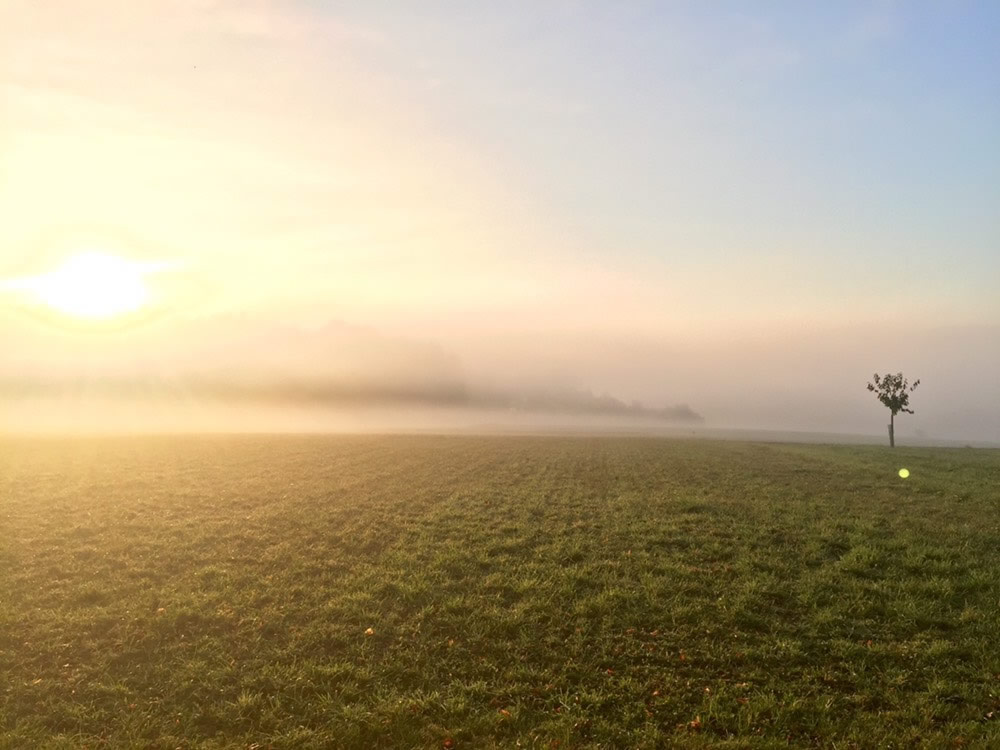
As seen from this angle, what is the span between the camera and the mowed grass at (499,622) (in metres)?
12.2

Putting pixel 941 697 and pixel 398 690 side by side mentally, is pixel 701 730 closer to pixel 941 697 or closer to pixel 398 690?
pixel 941 697

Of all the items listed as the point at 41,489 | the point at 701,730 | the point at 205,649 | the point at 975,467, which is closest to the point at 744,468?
the point at 975,467

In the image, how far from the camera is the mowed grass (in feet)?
40.2

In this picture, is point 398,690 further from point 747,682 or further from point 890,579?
point 890,579

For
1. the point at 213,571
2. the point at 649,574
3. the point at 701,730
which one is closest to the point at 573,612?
the point at 649,574

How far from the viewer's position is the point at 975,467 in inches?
1737

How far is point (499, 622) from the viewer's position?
53.6ft

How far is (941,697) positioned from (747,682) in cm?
391

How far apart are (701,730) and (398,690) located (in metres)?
6.39

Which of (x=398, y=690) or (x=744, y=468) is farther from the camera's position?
(x=744, y=468)

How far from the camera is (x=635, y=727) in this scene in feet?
39.4

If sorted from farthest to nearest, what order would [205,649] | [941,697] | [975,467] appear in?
[975,467] → [205,649] → [941,697]

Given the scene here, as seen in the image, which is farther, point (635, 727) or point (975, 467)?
point (975, 467)

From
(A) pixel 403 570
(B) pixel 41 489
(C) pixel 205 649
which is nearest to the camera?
(C) pixel 205 649
